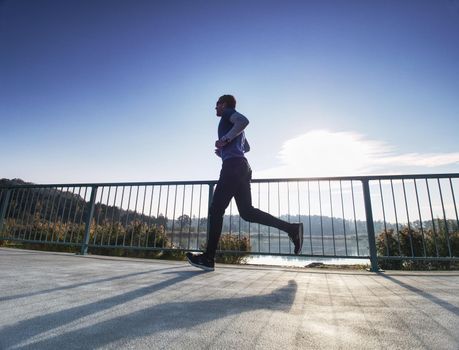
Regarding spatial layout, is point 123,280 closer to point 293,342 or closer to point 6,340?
point 6,340

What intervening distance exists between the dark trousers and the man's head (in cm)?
71

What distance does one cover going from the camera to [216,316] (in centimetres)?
123

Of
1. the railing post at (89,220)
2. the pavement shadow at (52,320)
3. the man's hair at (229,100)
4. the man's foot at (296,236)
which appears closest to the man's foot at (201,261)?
the man's foot at (296,236)

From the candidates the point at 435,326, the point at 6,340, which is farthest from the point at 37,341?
the point at 435,326

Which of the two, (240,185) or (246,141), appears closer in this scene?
(240,185)

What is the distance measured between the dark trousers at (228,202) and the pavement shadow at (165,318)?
1.12 m

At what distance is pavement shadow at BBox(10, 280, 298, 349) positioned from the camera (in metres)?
0.93

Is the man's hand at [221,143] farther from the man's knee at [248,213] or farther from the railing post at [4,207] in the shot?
the railing post at [4,207]

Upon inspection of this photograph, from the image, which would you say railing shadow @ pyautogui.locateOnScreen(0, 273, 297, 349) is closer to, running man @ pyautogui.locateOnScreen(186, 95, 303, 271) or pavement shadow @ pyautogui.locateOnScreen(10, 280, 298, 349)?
pavement shadow @ pyautogui.locateOnScreen(10, 280, 298, 349)

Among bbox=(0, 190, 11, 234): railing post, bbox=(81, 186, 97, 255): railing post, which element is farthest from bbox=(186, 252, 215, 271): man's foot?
bbox=(0, 190, 11, 234): railing post

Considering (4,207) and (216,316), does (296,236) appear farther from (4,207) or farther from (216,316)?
(4,207)

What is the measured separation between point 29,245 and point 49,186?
4.21 m

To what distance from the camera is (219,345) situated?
0.91 metres

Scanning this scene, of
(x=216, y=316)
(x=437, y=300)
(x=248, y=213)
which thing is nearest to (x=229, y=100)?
(x=248, y=213)
